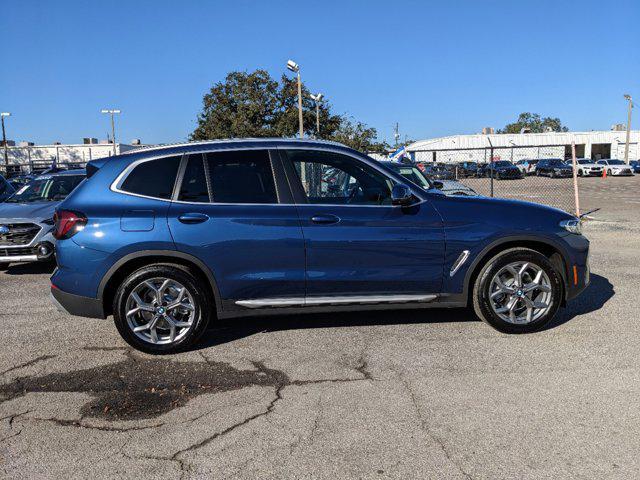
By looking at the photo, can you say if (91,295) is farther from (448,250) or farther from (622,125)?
(622,125)

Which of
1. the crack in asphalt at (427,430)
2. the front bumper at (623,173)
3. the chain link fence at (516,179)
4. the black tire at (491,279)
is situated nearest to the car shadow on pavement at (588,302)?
the black tire at (491,279)

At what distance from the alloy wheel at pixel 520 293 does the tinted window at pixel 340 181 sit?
1.27 metres

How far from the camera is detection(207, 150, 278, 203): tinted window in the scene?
4.97 metres

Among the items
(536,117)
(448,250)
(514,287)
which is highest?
(536,117)

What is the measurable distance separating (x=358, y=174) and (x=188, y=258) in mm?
1640

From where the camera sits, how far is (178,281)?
191 inches

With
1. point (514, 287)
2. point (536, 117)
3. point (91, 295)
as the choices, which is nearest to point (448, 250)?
point (514, 287)

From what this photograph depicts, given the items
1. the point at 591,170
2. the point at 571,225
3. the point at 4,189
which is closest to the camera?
the point at 571,225

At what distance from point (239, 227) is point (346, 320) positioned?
1.62 meters

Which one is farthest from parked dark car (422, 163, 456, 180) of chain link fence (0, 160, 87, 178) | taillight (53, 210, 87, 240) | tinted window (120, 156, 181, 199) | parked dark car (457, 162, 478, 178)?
taillight (53, 210, 87, 240)

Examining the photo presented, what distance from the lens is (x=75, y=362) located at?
482 centimetres

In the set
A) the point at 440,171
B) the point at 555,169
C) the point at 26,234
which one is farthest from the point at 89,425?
the point at 555,169

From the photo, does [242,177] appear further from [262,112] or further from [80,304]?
[262,112]

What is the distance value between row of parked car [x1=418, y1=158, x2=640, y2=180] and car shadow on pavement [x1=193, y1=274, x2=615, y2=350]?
10.3 m
